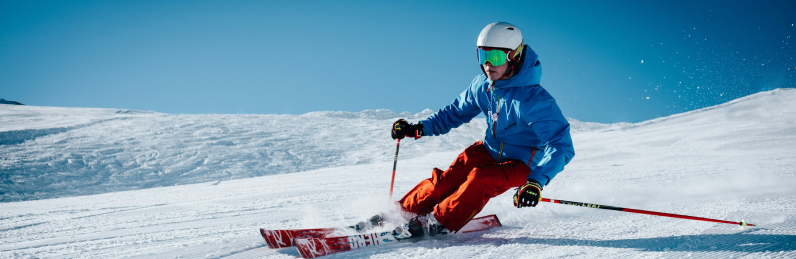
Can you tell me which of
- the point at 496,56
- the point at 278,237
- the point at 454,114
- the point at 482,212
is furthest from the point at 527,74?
the point at 278,237

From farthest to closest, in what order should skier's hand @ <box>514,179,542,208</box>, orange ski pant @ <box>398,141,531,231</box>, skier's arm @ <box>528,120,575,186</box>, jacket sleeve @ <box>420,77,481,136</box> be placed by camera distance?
jacket sleeve @ <box>420,77,481,136</box>
orange ski pant @ <box>398,141,531,231</box>
skier's arm @ <box>528,120,575,186</box>
skier's hand @ <box>514,179,542,208</box>

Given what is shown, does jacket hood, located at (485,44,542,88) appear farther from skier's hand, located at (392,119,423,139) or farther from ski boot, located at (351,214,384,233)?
ski boot, located at (351,214,384,233)

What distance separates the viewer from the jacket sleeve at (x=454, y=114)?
10.1 ft

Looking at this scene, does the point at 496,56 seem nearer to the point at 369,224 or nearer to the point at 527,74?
the point at 527,74

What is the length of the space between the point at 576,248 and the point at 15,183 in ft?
43.2

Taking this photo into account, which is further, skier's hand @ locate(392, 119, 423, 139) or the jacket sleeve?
skier's hand @ locate(392, 119, 423, 139)

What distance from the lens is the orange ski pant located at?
234 cm

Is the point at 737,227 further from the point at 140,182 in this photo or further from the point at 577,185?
the point at 140,182

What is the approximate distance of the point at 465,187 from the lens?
2.37 m

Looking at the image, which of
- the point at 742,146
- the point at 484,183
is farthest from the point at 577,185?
the point at 742,146

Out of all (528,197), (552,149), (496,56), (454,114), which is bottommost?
(528,197)

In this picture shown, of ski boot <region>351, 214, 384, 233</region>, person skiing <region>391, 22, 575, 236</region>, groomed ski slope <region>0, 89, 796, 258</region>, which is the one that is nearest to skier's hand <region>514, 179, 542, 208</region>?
person skiing <region>391, 22, 575, 236</region>

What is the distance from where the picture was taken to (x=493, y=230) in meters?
2.62

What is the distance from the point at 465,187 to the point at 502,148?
51 centimetres
